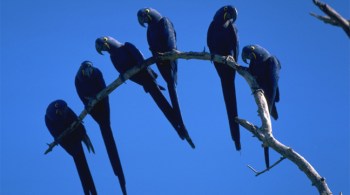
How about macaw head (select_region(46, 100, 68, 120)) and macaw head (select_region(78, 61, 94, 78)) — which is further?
macaw head (select_region(46, 100, 68, 120))

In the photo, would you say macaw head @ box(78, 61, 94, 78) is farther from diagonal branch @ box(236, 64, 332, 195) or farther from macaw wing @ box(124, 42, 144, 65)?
diagonal branch @ box(236, 64, 332, 195)

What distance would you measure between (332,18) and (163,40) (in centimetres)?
377

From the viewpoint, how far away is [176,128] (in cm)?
600

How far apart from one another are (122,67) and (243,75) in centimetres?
247

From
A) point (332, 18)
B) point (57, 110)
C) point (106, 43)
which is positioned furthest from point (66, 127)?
point (332, 18)

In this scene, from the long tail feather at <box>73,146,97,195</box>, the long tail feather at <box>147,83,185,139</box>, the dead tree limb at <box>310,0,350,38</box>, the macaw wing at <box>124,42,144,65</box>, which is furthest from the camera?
the macaw wing at <box>124,42,144,65</box>

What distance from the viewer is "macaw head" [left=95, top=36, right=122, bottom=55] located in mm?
7253

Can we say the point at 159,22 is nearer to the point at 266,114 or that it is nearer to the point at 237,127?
the point at 237,127

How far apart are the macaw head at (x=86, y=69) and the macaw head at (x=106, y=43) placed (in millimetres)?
324

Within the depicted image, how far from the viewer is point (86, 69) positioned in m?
7.15

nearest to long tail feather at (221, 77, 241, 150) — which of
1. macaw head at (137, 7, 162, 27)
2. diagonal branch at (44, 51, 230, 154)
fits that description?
diagonal branch at (44, 51, 230, 154)

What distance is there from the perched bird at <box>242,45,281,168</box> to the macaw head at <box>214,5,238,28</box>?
567 millimetres

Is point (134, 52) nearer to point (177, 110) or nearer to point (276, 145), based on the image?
point (177, 110)

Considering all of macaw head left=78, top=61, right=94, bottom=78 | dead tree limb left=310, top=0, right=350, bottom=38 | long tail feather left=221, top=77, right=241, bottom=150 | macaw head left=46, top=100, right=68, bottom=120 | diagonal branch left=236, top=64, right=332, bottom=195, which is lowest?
diagonal branch left=236, top=64, right=332, bottom=195
